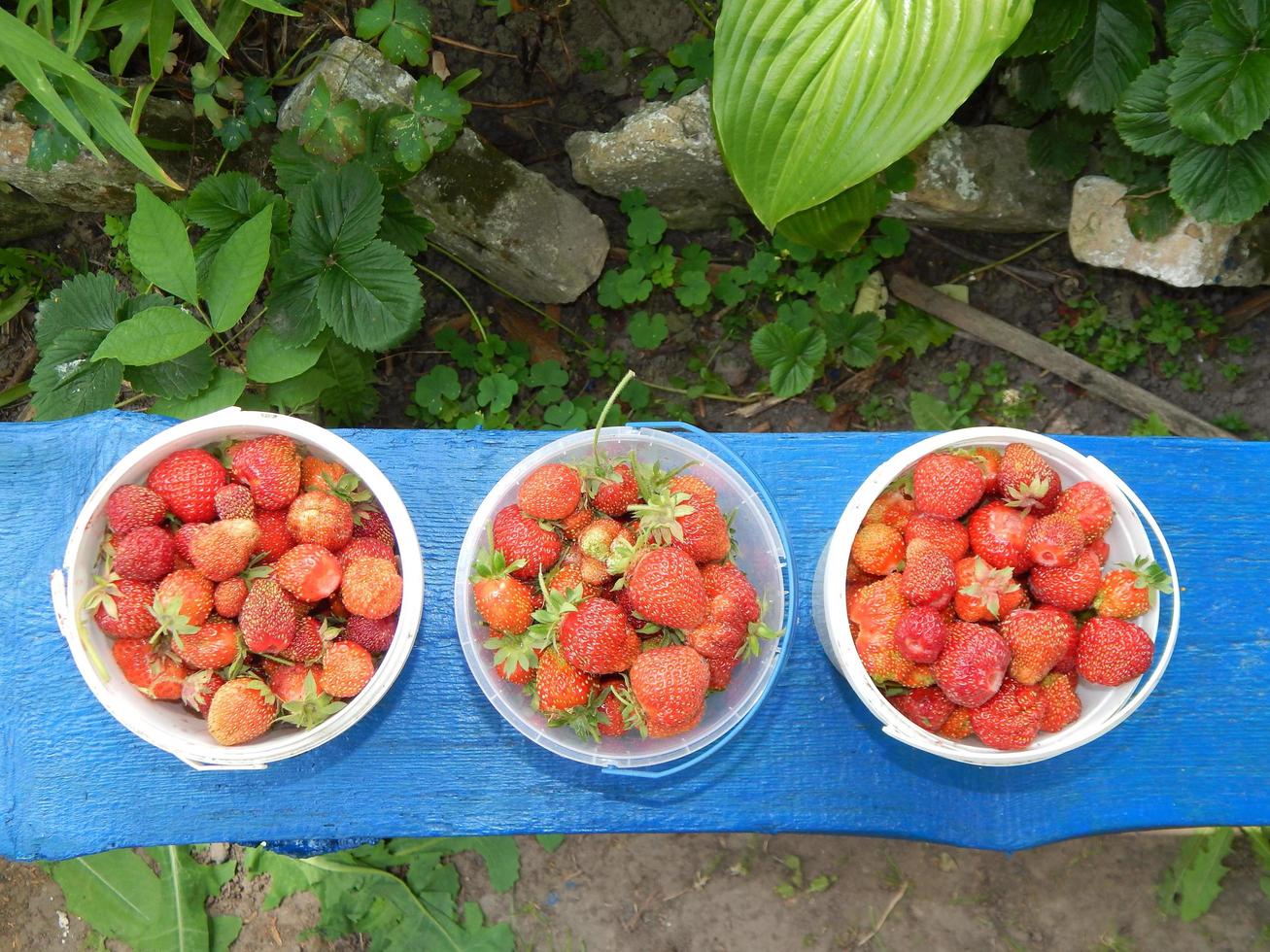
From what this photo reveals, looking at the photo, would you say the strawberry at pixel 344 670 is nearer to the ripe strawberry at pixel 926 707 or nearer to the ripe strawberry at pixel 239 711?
the ripe strawberry at pixel 239 711

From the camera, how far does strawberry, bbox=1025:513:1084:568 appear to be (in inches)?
41.5

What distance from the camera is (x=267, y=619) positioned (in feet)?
3.43

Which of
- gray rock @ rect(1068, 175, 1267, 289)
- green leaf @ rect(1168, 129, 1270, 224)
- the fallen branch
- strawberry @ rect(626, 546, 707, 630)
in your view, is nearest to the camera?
strawberry @ rect(626, 546, 707, 630)

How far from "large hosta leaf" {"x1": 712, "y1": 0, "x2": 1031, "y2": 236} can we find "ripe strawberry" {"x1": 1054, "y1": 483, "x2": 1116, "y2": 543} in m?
0.50

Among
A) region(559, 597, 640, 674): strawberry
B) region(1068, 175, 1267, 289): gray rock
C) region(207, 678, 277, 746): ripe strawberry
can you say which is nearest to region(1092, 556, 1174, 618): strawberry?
region(207, 678, 277, 746): ripe strawberry

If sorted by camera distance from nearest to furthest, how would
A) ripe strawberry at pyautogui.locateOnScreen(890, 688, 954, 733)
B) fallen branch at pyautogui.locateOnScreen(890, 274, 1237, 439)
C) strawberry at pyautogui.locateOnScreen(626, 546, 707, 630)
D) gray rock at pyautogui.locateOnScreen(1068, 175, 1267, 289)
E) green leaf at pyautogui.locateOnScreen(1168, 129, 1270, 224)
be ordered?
strawberry at pyautogui.locateOnScreen(626, 546, 707, 630)
ripe strawberry at pyautogui.locateOnScreen(890, 688, 954, 733)
green leaf at pyautogui.locateOnScreen(1168, 129, 1270, 224)
gray rock at pyautogui.locateOnScreen(1068, 175, 1267, 289)
fallen branch at pyautogui.locateOnScreen(890, 274, 1237, 439)

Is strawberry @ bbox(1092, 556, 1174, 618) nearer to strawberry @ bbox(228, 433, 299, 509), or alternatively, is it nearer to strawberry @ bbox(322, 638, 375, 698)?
strawberry @ bbox(228, 433, 299, 509)

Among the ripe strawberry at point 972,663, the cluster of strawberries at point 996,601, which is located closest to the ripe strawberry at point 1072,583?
the cluster of strawberries at point 996,601

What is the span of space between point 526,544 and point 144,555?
47cm

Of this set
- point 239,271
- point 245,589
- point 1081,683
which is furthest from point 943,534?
point 239,271

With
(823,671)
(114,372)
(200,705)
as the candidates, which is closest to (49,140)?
(114,372)

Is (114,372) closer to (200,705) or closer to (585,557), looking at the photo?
(200,705)

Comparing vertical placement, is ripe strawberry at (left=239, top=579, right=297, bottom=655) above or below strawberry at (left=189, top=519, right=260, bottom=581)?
below

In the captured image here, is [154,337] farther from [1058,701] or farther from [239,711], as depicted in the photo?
[1058,701]
